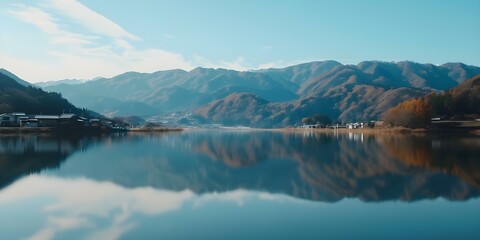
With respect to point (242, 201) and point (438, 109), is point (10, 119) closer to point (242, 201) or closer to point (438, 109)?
point (242, 201)

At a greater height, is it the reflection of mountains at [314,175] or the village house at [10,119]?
the village house at [10,119]

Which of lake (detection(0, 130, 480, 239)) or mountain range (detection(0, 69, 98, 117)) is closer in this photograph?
lake (detection(0, 130, 480, 239))

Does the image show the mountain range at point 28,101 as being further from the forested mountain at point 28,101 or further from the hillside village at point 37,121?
the hillside village at point 37,121

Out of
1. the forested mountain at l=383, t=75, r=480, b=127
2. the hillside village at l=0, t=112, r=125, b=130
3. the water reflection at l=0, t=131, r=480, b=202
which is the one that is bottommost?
the water reflection at l=0, t=131, r=480, b=202

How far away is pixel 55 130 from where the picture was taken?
61.5 m

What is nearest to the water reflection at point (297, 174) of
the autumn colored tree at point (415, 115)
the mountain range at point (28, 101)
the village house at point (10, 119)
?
the village house at point (10, 119)

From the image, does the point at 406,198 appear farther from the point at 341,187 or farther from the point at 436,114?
the point at 436,114

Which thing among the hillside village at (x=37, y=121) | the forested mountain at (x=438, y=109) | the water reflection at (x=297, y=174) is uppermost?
the forested mountain at (x=438, y=109)

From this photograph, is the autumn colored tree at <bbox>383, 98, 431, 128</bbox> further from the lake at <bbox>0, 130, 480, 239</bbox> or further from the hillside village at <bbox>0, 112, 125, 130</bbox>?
the hillside village at <bbox>0, 112, 125, 130</bbox>

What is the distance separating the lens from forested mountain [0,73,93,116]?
259 feet

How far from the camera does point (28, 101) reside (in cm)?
8419

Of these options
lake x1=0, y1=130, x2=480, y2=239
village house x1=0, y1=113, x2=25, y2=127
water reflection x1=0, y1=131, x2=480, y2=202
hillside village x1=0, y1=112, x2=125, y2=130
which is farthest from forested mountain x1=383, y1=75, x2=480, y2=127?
village house x1=0, y1=113, x2=25, y2=127

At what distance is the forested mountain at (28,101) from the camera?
259ft

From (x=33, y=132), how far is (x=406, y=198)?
5704cm
